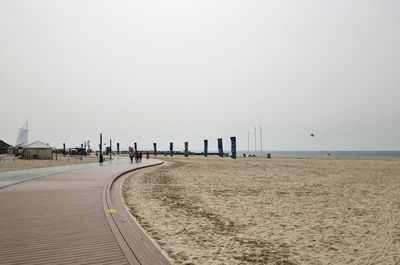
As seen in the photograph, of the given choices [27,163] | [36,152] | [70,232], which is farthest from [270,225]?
[36,152]

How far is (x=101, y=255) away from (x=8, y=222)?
10.8 feet

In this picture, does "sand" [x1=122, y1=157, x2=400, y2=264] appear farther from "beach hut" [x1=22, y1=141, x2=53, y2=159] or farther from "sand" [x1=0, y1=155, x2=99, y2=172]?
"beach hut" [x1=22, y1=141, x2=53, y2=159]

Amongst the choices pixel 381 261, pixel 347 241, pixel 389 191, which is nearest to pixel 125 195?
pixel 347 241

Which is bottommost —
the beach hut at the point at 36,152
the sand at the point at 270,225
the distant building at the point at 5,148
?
the sand at the point at 270,225

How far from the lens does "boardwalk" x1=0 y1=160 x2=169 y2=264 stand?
477 cm

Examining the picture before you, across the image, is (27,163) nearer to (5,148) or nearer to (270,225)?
(270,225)

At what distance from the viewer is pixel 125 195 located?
11.6 m

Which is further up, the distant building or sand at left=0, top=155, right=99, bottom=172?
the distant building

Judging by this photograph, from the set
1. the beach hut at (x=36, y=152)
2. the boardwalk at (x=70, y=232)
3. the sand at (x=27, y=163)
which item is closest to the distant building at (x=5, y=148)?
the beach hut at (x=36, y=152)

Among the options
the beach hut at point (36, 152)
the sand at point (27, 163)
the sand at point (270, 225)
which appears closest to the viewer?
the sand at point (270, 225)

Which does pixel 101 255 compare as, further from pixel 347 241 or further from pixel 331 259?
pixel 347 241

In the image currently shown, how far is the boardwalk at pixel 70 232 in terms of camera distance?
188 inches

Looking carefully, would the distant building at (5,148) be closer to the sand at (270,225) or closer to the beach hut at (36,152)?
the beach hut at (36,152)

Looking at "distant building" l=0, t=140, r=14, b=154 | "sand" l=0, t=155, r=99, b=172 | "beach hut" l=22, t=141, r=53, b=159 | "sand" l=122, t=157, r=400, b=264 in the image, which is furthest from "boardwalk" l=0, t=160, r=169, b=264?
"distant building" l=0, t=140, r=14, b=154
